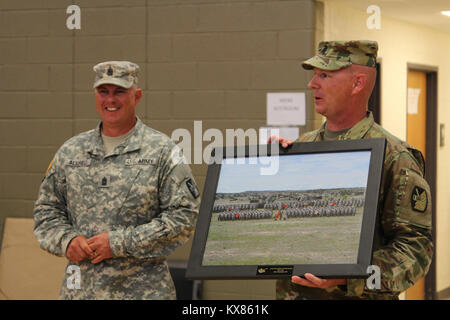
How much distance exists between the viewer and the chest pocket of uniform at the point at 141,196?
3123 millimetres

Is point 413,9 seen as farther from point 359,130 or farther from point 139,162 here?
point 359,130

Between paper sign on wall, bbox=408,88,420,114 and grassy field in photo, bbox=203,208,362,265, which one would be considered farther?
paper sign on wall, bbox=408,88,420,114

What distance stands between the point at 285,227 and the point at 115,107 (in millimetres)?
1247

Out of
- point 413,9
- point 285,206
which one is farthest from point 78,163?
point 413,9

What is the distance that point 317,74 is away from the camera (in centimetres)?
246

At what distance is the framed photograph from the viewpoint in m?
2.14

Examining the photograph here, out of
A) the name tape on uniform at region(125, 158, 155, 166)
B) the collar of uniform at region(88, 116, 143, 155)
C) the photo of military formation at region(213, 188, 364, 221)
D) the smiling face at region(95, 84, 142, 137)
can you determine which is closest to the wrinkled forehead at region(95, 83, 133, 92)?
the smiling face at region(95, 84, 142, 137)

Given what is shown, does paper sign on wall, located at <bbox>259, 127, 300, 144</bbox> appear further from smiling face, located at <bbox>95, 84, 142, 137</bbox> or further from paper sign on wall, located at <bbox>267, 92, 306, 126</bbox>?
smiling face, located at <bbox>95, 84, 142, 137</bbox>

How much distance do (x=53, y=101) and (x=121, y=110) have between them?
216cm

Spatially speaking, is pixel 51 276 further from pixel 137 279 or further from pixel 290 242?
pixel 290 242

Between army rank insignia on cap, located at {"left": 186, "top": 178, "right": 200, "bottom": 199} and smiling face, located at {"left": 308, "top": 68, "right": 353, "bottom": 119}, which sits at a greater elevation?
smiling face, located at {"left": 308, "top": 68, "right": 353, "bottom": 119}

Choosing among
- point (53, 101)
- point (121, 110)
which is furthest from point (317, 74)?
point (53, 101)

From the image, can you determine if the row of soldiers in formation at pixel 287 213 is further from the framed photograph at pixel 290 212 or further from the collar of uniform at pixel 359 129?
the collar of uniform at pixel 359 129

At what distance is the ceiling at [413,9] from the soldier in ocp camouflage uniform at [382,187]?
2622mm
